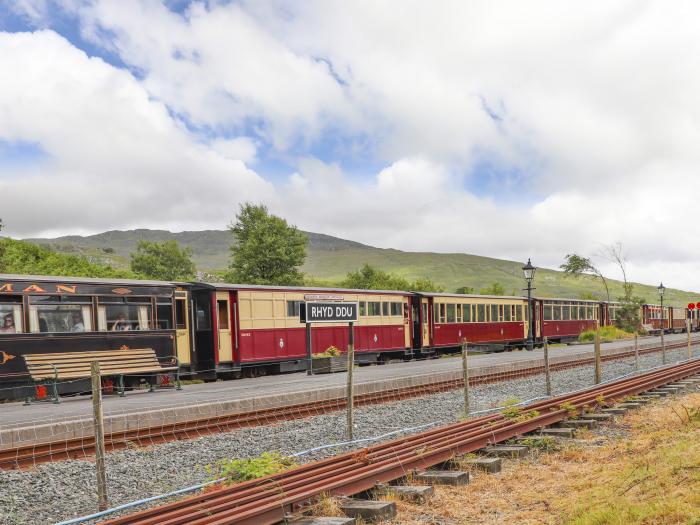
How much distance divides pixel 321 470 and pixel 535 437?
141 inches

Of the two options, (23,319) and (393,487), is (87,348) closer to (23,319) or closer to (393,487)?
(23,319)

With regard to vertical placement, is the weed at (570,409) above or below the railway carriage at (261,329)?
below

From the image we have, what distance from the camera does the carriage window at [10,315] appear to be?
16000mm

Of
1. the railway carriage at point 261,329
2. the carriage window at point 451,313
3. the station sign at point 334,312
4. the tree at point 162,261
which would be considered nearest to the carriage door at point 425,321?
the carriage window at point 451,313

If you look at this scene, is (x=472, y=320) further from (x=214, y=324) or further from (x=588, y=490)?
(x=588, y=490)

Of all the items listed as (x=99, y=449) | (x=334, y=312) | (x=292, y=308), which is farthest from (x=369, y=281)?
(x=99, y=449)

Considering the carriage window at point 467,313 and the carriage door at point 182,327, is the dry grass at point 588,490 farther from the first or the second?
the carriage window at point 467,313

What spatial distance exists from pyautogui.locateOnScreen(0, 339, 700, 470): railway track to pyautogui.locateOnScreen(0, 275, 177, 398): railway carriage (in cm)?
597

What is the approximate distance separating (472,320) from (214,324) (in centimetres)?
1635

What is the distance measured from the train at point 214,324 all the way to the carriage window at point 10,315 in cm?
2

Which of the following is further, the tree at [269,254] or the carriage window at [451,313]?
the tree at [269,254]

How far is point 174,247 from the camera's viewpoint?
11344cm

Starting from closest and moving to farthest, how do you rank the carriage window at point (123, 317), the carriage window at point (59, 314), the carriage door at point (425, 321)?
the carriage window at point (59, 314), the carriage window at point (123, 317), the carriage door at point (425, 321)

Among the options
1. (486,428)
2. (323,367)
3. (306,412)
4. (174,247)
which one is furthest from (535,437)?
(174,247)
